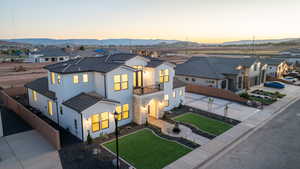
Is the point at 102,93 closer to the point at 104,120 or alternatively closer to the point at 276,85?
the point at 104,120

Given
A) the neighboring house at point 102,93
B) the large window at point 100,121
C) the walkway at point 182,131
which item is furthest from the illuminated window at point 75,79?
the walkway at point 182,131

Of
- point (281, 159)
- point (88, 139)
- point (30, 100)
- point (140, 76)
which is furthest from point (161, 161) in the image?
point (30, 100)

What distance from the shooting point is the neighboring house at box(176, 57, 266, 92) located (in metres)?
30.5

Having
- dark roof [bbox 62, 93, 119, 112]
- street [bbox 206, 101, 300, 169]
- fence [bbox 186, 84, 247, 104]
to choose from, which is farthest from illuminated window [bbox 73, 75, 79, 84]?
fence [bbox 186, 84, 247, 104]

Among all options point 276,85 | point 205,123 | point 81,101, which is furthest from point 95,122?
point 276,85

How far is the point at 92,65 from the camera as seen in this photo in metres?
17.9

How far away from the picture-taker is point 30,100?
2206 centimetres

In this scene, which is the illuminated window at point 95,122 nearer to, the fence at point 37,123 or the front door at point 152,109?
the fence at point 37,123

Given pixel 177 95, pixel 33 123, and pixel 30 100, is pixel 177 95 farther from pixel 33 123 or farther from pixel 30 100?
pixel 30 100

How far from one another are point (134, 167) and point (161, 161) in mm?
1753

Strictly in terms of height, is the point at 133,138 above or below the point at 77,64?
below

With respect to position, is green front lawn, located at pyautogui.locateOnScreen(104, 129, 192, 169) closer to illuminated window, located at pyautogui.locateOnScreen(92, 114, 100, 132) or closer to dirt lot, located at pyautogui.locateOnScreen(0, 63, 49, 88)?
illuminated window, located at pyautogui.locateOnScreen(92, 114, 100, 132)

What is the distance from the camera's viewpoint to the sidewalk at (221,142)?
11375 mm

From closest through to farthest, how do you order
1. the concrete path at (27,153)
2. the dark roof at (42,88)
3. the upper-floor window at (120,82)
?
1. the concrete path at (27,153)
2. the upper-floor window at (120,82)
3. the dark roof at (42,88)
